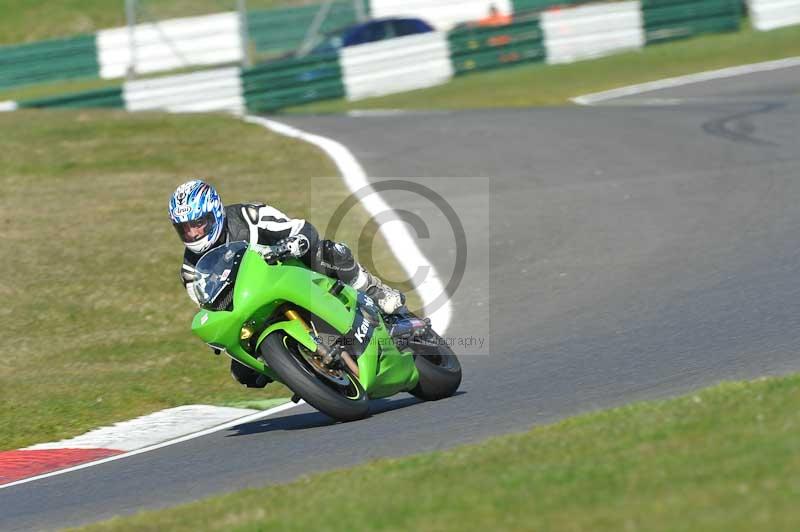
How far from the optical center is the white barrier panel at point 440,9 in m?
36.1

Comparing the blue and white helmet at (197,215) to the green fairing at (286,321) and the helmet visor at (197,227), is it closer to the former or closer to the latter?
the helmet visor at (197,227)

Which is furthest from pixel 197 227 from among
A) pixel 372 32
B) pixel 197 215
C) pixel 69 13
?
pixel 69 13

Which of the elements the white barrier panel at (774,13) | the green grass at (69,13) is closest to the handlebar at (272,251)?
the white barrier panel at (774,13)

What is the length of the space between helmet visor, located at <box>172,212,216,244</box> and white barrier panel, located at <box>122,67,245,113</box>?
56.4ft

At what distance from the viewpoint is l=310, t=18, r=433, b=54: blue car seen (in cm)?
2652

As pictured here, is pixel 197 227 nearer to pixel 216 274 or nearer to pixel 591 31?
pixel 216 274

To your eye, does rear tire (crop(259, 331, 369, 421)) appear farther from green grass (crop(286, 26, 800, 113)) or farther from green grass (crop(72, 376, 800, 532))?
green grass (crop(286, 26, 800, 113))

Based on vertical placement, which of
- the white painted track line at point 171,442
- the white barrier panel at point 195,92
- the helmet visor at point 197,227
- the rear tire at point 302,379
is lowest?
the white painted track line at point 171,442

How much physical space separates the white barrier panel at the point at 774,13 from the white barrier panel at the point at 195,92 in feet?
35.8

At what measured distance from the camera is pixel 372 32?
26.8 metres

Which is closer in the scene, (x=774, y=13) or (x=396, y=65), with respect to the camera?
(x=396, y=65)

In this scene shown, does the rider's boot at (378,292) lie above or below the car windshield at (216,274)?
below

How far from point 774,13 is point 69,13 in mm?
24777

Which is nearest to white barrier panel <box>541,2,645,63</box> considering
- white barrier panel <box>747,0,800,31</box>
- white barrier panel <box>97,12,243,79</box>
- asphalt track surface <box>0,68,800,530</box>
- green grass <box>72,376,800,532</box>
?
white barrier panel <box>747,0,800,31</box>
